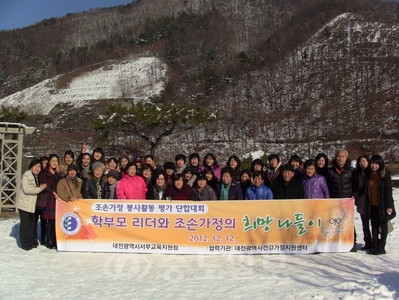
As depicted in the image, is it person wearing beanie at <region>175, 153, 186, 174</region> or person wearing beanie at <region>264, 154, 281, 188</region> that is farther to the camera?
person wearing beanie at <region>175, 153, 186, 174</region>

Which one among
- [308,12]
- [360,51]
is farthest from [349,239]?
[308,12]

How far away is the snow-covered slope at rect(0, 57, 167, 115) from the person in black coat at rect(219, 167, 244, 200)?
46.7 m

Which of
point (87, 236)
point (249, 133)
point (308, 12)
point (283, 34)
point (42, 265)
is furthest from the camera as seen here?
point (308, 12)

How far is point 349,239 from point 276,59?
143ft

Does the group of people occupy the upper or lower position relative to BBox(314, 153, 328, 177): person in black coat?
lower

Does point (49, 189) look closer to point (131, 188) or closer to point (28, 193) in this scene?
point (28, 193)

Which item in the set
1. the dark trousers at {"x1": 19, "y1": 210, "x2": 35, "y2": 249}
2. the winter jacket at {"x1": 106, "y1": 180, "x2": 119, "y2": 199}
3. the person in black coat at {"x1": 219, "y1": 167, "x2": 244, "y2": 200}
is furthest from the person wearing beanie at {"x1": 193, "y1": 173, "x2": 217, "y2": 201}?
the dark trousers at {"x1": 19, "y1": 210, "x2": 35, "y2": 249}

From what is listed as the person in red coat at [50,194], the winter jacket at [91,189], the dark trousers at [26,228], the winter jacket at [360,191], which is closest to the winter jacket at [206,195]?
the winter jacket at [91,189]

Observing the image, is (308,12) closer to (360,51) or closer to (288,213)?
(360,51)

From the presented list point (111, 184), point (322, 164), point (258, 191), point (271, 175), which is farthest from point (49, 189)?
point (322, 164)

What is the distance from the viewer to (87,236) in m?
5.79

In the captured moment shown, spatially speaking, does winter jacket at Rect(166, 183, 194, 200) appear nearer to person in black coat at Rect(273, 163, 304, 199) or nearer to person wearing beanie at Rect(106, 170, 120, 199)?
person wearing beanie at Rect(106, 170, 120, 199)

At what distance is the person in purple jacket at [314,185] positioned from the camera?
18.3 ft

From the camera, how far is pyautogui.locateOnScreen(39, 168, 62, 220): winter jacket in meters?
6.03
